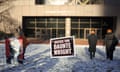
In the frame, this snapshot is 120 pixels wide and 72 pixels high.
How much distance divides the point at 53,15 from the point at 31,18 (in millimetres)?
3773

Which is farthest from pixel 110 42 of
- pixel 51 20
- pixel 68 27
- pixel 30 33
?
pixel 30 33

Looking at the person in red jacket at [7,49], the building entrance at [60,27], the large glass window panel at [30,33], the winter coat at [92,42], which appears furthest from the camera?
the large glass window panel at [30,33]

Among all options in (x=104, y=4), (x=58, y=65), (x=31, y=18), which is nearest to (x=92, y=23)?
(x=104, y=4)

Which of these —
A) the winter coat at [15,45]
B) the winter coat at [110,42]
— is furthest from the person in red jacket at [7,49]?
the winter coat at [110,42]

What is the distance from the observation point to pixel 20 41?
1831cm

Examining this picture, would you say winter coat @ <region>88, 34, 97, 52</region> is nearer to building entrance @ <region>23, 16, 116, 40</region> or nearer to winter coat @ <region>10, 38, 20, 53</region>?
winter coat @ <region>10, 38, 20, 53</region>

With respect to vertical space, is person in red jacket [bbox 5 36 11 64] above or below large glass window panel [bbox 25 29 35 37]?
above

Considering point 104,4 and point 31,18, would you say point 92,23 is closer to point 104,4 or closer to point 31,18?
point 104,4

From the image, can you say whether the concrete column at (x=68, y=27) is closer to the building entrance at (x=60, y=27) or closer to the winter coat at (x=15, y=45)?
the building entrance at (x=60, y=27)

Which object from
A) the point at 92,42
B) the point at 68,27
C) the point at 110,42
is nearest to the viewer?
the point at 110,42

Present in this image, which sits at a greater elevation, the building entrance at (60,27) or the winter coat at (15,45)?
the winter coat at (15,45)

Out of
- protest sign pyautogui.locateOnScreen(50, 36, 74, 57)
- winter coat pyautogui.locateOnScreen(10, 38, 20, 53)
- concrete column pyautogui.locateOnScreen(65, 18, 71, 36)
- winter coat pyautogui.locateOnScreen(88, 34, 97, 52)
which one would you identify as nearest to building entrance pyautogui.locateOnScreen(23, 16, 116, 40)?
concrete column pyautogui.locateOnScreen(65, 18, 71, 36)

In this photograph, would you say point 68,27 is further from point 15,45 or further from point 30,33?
point 15,45

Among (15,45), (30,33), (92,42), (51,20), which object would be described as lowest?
(30,33)
